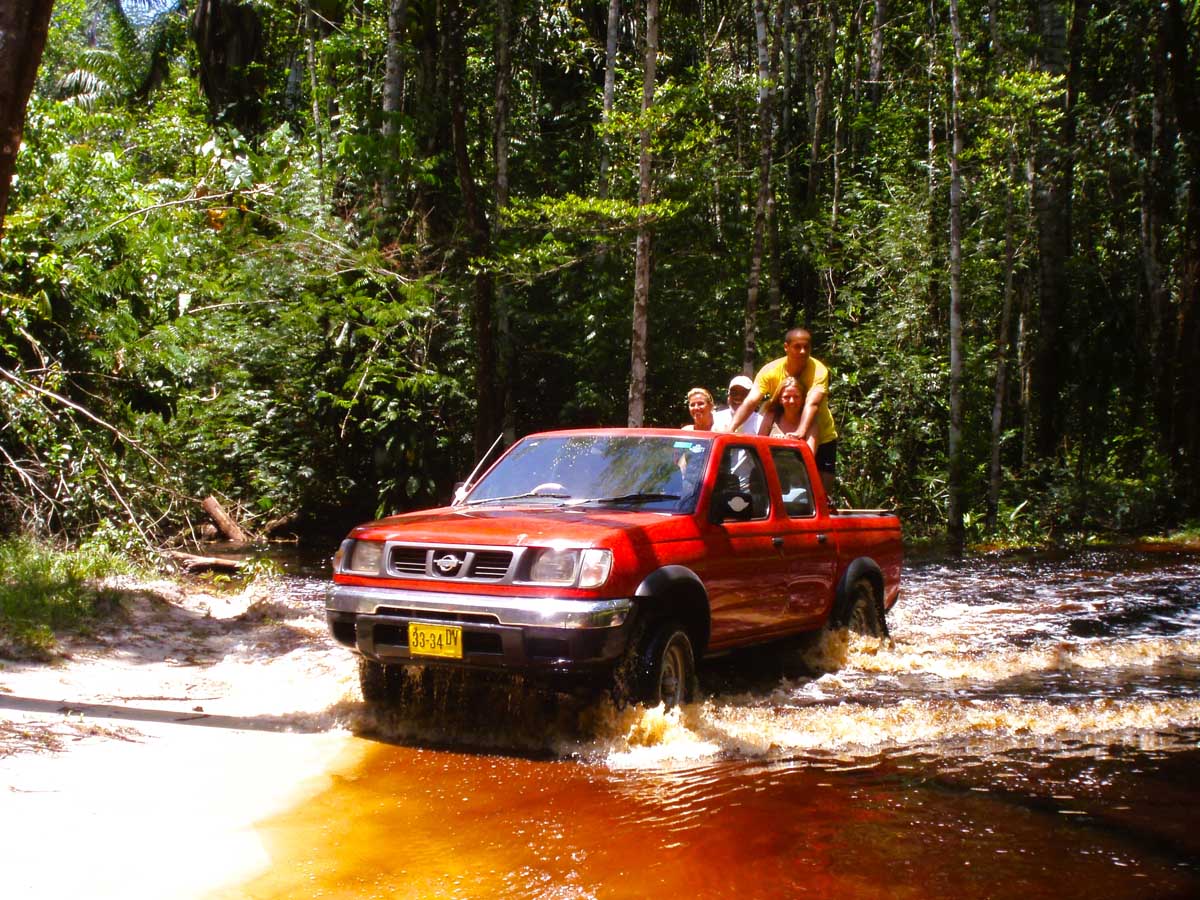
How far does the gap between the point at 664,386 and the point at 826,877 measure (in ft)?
57.0

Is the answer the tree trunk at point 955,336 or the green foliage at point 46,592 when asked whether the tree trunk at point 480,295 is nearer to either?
the tree trunk at point 955,336

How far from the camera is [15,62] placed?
5535mm

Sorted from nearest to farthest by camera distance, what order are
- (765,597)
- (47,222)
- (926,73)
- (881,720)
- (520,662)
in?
(520,662)
(881,720)
(765,597)
(47,222)
(926,73)

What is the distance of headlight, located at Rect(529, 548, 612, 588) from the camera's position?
5387 millimetres

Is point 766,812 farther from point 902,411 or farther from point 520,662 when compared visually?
point 902,411

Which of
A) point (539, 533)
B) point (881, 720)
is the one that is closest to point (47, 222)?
point (539, 533)

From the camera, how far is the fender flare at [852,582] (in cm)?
787

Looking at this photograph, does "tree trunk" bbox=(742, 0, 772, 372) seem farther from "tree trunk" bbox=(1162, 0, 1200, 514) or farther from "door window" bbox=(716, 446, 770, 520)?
"door window" bbox=(716, 446, 770, 520)

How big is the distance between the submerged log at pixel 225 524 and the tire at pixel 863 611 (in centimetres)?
1266

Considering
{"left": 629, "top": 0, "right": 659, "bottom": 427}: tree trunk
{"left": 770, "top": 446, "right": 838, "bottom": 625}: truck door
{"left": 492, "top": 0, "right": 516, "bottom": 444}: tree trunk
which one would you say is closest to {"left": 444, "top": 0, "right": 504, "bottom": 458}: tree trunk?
{"left": 492, "top": 0, "right": 516, "bottom": 444}: tree trunk

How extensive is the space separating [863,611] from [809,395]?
5.98ft

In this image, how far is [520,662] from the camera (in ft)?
17.5

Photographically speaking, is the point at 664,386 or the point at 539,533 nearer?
the point at 539,533

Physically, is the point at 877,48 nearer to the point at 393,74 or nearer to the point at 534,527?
the point at 393,74
